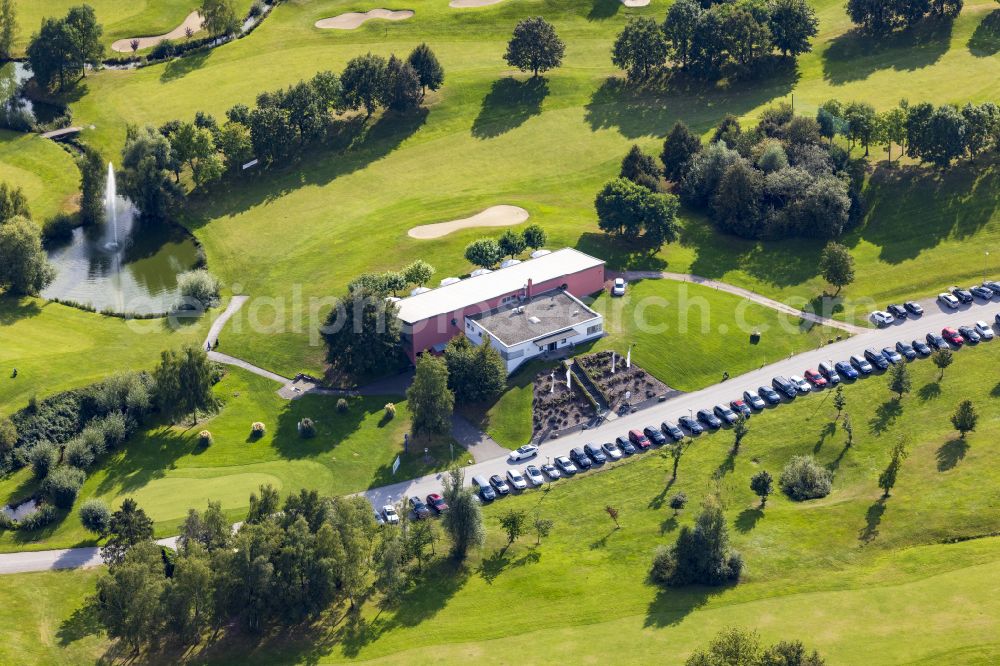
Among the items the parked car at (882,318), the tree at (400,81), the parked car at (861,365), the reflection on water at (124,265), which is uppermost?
the tree at (400,81)

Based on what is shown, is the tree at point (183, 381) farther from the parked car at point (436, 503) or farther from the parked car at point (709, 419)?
the parked car at point (709, 419)

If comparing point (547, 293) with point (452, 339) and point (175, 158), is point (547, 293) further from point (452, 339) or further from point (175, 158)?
point (175, 158)

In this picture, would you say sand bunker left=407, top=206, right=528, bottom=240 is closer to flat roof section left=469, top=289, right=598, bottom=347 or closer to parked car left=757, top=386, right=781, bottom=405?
flat roof section left=469, top=289, right=598, bottom=347

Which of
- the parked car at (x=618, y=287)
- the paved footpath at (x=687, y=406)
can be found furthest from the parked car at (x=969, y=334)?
the parked car at (x=618, y=287)

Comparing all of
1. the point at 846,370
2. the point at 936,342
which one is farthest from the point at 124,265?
the point at 936,342

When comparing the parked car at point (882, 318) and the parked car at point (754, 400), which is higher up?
the parked car at point (882, 318)

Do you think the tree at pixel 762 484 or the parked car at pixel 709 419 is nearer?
the tree at pixel 762 484

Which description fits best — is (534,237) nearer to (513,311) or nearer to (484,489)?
(513,311)
